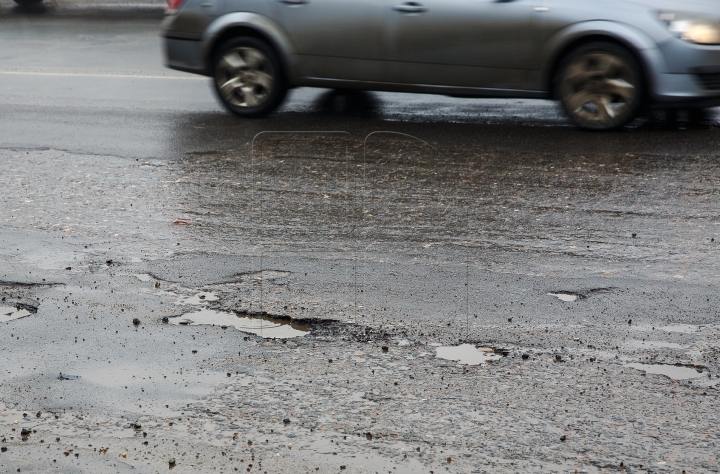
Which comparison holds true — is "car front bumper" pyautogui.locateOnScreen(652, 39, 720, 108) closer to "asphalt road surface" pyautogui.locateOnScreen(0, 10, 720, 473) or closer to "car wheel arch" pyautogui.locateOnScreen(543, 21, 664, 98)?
"car wheel arch" pyautogui.locateOnScreen(543, 21, 664, 98)

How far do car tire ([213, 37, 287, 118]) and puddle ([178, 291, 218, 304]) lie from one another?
4.69 metres

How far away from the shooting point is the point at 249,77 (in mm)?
9695

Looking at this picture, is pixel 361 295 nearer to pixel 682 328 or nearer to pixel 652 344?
pixel 652 344

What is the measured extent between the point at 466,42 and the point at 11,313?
519cm

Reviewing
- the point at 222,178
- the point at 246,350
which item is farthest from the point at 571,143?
the point at 246,350

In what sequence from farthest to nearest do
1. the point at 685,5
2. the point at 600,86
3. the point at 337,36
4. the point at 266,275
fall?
the point at 337,36, the point at 600,86, the point at 685,5, the point at 266,275

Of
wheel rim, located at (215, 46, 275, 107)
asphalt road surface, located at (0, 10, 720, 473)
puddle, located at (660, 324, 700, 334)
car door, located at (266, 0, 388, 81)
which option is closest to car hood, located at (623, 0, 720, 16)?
asphalt road surface, located at (0, 10, 720, 473)

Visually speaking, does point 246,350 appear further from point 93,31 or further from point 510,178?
point 93,31

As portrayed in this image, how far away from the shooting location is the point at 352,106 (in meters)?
10.2

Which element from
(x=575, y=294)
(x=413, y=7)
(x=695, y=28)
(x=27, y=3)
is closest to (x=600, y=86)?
(x=695, y=28)

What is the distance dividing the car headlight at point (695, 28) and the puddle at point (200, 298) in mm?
5084

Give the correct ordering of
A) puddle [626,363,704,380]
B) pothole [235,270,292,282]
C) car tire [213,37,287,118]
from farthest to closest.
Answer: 1. car tire [213,37,287,118]
2. pothole [235,270,292,282]
3. puddle [626,363,704,380]

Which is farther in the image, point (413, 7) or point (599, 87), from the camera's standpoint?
point (413, 7)

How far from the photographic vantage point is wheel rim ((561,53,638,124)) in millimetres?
8492
